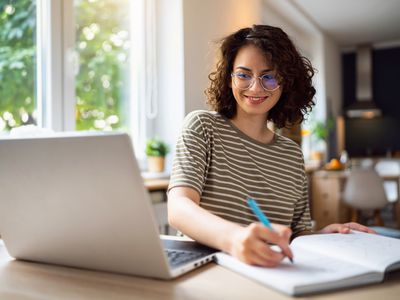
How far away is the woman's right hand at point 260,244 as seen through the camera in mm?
657

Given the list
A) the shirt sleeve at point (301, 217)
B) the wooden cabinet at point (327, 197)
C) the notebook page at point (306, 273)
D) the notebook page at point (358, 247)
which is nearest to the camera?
the notebook page at point (306, 273)

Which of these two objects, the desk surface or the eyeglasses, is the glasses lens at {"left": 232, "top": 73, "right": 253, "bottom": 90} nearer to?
the eyeglasses

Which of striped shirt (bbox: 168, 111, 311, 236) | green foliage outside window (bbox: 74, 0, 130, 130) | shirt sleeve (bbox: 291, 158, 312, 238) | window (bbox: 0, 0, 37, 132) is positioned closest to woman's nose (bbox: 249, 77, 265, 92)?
striped shirt (bbox: 168, 111, 311, 236)

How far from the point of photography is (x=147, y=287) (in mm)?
653

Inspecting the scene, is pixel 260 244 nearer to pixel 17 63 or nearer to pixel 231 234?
→ pixel 231 234

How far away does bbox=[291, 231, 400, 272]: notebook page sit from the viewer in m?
0.72

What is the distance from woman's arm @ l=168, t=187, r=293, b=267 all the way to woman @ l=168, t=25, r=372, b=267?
9 centimetres

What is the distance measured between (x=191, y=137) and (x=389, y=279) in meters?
0.54

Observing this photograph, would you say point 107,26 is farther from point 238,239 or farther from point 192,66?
point 238,239

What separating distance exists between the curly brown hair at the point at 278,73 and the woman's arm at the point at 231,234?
41cm

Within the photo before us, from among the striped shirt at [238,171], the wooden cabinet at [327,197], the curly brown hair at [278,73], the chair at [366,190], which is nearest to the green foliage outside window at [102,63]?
the curly brown hair at [278,73]

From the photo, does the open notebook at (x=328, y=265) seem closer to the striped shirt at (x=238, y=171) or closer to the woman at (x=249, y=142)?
the woman at (x=249, y=142)

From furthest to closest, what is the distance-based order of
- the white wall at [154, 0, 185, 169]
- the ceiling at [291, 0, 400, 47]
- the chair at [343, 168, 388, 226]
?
the ceiling at [291, 0, 400, 47]
the chair at [343, 168, 388, 226]
the white wall at [154, 0, 185, 169]

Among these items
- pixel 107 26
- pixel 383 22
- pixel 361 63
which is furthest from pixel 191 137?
pixel 361 63
